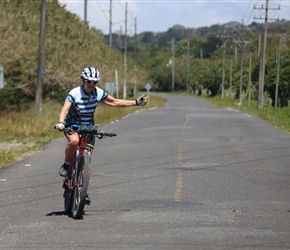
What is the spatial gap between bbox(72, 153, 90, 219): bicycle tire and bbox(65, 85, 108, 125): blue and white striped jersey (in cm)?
62

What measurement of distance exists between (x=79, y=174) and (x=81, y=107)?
923 millimetres

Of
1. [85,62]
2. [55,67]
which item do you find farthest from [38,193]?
[85,62]

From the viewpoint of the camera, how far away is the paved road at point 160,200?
28.4ft

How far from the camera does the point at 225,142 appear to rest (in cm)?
2347

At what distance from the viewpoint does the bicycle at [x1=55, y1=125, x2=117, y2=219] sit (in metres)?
9.94

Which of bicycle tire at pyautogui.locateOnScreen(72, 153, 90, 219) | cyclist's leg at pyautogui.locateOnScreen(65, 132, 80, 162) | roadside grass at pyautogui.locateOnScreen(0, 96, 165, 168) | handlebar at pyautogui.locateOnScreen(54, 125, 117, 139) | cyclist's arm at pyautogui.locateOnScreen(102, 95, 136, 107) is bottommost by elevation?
roadside grass at pyautogui.locateOnScreen(0, 96, 165, 168)

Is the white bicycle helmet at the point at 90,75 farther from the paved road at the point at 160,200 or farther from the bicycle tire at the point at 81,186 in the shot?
the paved road at the point at 160,200

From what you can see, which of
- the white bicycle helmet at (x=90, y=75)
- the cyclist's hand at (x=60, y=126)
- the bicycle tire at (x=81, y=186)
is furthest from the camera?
the white bicycle helmet at (x=90, y=75)

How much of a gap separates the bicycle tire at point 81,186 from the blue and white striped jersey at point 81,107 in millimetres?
619

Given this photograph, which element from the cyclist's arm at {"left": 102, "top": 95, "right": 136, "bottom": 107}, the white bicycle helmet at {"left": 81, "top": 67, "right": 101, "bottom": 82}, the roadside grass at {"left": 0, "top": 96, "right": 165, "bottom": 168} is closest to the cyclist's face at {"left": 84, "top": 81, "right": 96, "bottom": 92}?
the white bicycle helmet at {"left": 81, "top": 67, "right": 101, "bottom": 82}

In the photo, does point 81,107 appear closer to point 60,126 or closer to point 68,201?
point 60,126

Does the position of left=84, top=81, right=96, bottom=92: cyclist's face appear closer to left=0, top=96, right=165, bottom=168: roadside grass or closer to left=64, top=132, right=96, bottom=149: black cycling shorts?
left=64, top=132, right=96, bottom=149: black cycling shorts

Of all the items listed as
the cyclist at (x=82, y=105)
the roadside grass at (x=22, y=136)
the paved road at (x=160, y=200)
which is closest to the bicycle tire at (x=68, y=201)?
the paved road at (x=160, y=200)

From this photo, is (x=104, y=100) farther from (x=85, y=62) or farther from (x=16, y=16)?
(x=85, y=62)
